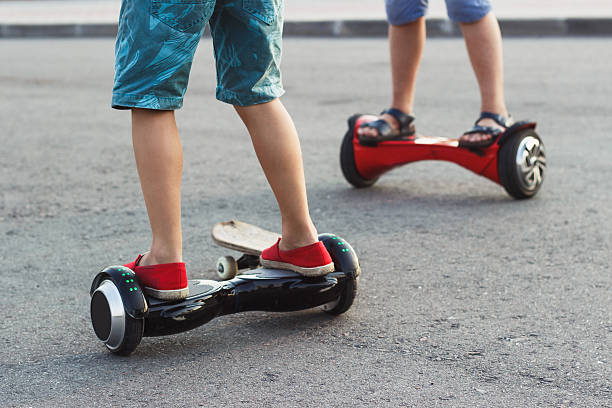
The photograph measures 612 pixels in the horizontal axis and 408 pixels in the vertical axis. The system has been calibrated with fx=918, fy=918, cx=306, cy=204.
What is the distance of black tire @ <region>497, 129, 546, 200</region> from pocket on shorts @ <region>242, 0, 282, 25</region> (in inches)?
64.8

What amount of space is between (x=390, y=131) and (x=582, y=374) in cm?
205

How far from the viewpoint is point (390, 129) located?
4090mm

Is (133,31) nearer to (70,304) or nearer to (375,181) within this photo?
(70,304)

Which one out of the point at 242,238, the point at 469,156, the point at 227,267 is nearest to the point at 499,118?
the point at 469,156

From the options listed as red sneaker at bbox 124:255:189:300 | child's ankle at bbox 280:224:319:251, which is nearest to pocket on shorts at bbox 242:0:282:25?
child's ankle at bbox 280:224:319:251

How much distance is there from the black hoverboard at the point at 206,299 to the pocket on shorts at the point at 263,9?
63cm

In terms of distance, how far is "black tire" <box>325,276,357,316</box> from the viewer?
8.39ft

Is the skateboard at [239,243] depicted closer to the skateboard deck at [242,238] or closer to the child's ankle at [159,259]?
the skateboard deck at [242,238]

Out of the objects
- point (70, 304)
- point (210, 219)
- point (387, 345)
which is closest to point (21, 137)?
point (210, 219)

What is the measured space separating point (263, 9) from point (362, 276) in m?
1.01

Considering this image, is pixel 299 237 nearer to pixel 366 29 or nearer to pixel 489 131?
pixel 489 131

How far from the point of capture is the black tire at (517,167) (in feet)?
12.3

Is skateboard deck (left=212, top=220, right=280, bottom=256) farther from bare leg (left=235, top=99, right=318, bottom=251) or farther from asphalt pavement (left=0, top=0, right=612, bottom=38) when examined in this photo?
asphalt pavement (left=0, top=0, right=612, bottom=38)

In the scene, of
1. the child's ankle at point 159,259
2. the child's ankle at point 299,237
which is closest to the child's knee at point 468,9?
the child's ankle at point 299,237
